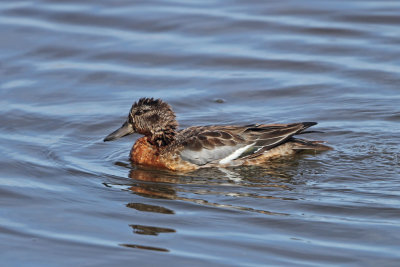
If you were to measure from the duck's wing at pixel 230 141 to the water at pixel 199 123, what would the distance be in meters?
0.28

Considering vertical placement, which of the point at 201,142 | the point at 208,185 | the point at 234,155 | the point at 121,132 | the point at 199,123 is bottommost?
the point at 208,185

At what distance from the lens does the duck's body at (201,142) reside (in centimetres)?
1077

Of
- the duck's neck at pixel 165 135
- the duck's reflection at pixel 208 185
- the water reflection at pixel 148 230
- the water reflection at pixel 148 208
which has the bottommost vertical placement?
the water reflection at pixel 148 230

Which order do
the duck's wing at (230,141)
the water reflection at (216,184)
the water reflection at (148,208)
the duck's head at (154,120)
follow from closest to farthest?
the water reflection at (148,208)
the water reflection at (216,184)
the duck's wing at (230,141)
the duck's head at (154,120)

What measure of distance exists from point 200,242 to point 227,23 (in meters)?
9.08

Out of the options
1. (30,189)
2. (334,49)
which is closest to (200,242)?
(30,189)

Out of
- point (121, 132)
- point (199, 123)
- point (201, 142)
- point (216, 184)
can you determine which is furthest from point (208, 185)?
point (199, 123)

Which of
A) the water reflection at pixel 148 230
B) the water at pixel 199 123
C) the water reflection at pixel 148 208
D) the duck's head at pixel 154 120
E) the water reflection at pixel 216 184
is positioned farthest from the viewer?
the duck's head at pixel 154 120

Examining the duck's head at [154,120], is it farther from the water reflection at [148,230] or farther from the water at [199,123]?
the water reflection at [148,230]

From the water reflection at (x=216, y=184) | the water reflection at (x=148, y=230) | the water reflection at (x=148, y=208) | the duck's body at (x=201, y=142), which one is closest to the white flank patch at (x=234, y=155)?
the duck's body at (x=201, y=142)

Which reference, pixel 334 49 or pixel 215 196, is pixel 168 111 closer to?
pixel 215 196

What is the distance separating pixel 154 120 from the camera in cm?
1112

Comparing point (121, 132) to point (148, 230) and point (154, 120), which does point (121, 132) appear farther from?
point (148, 230)

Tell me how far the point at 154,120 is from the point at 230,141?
3.70 feet
